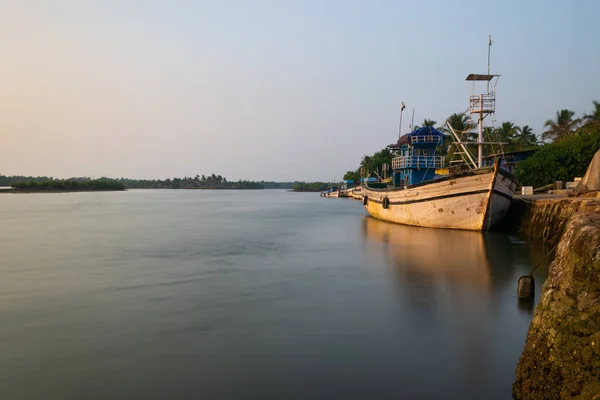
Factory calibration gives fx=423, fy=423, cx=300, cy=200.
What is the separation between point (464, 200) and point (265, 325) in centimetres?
1833

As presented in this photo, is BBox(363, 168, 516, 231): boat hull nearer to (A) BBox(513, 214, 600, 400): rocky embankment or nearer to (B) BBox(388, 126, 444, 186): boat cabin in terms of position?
(B) BBox(388, 126, 444, 186): boat cabin

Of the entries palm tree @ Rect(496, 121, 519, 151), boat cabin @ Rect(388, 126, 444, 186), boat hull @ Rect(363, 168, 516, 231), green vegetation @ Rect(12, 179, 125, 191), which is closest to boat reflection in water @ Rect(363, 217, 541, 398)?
boat hull @ Rect(363, 168, 516, 231)

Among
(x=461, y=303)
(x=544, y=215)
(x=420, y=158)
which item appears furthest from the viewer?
(x=420, y=158)

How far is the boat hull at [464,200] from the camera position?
23.4 meters

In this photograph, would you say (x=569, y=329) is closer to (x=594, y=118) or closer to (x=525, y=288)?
(x=525, y=288)

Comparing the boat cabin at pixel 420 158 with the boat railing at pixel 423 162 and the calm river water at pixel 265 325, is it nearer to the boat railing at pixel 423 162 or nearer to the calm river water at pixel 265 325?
the boat railing at pixel 423 162

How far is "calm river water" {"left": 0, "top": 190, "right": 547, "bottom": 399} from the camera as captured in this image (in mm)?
6656

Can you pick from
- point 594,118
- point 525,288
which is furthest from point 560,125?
point 525,288

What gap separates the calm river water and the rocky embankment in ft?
3.66

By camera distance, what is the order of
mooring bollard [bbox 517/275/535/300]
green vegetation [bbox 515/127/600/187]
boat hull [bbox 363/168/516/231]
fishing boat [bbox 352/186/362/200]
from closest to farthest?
mooring bollard [bbox 517/275/535/300] → boat hull [bbox 363/168/516/231] → green vegetation [bbox 515/127/600/187] → fishing boat [bbox 352/186/362/200]

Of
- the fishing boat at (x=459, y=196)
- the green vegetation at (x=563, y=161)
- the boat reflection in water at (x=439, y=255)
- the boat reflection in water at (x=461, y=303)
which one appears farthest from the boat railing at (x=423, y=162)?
the boat reflection in water at (x=461, y=303)

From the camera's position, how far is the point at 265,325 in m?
9.53

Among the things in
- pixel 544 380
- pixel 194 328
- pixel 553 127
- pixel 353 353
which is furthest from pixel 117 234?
pixel 553 127

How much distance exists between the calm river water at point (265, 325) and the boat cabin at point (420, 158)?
630 inches
